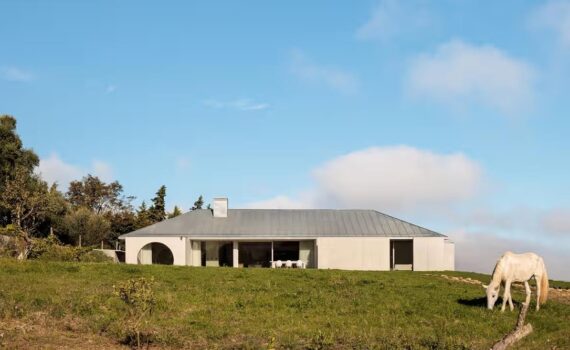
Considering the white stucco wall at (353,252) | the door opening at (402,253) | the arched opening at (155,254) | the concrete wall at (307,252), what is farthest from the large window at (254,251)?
the door opening at (402,253)

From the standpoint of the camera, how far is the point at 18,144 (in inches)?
2329

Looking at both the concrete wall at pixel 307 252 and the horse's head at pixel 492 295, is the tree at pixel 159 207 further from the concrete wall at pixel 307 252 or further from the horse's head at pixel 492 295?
the horse's head at pixel 492 295

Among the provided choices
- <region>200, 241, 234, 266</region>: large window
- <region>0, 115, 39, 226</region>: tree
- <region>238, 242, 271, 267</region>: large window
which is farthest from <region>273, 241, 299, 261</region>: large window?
<region>0, 115, 39, 226</region>: tree

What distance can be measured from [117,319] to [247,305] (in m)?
4.11

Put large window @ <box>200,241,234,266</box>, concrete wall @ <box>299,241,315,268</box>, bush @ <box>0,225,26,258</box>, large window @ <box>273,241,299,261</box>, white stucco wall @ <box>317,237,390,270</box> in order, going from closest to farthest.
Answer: bush @ <box>0,225,26,258</box> → white stucco wall @ <box>317,237,390,270</box> → concrete wall @ <box>299,241,315,268</box> → large window @ <box>200,241,234,266</box> → large window @ <box>273,241,299,261</box>

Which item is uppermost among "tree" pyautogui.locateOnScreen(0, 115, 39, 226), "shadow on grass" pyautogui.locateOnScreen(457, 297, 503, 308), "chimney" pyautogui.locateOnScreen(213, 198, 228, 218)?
"tree" pyautogui.locateOnScreen(0, 115, 39, 226)

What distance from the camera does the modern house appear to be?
4322cm

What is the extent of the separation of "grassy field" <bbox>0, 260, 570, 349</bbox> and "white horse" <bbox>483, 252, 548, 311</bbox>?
530 mm

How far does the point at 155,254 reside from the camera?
153 feet

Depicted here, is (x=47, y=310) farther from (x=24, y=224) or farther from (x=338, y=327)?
(x=24, y=224)

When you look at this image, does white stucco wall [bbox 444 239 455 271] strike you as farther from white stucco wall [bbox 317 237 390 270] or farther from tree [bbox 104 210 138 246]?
tree [bbox 104 210 138 246]

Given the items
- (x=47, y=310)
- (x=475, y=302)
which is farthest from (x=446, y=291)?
(x=47, y=310)

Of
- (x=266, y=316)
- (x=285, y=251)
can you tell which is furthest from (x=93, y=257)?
(x=266, y=316)

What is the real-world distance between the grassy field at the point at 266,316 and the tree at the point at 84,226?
34.6 metres
